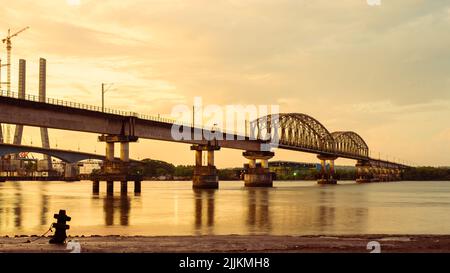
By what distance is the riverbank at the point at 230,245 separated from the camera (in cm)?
2011

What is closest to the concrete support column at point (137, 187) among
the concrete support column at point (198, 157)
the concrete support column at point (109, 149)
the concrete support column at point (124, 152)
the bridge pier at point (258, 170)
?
the concrete support column at point (109, 149)

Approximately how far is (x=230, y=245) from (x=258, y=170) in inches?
5976

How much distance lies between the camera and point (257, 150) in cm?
16738

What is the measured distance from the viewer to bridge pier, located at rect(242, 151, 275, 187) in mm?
168000

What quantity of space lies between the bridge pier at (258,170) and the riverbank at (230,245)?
144m

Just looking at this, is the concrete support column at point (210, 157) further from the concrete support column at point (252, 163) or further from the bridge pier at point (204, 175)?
the concrete support column at point (252, 163)

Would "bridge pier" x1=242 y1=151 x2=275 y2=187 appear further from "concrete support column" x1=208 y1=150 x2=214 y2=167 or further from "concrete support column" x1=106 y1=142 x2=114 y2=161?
"concrete support column" x1=106 y1=142 x2=114 y2=161

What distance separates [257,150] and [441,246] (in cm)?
14641

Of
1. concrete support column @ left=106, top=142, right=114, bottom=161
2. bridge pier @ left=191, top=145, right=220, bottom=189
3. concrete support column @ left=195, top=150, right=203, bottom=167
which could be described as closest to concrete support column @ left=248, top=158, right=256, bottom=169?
bridge pier @ left=191, top=145, right=220, bottom=189

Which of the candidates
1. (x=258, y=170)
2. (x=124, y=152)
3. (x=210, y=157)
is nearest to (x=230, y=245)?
(x=124, y=152)

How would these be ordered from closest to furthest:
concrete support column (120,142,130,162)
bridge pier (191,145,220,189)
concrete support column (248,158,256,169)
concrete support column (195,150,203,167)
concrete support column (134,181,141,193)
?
concrete support column (120,142,130,162), concrete support column (134,181,141,193), concrete support column (195,150,203,167), bridge pier (191,145,220,189), concrete support column (248,158,256,169)

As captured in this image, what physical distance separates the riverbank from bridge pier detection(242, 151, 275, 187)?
14368 centimetres
